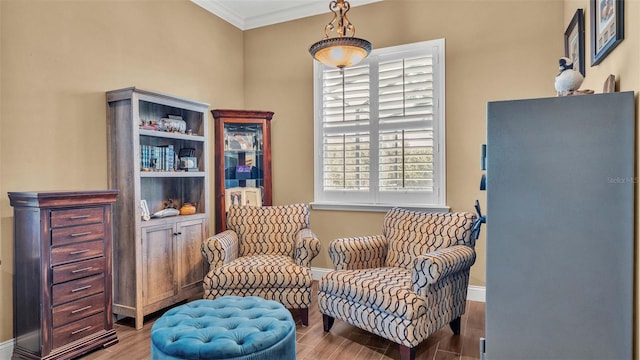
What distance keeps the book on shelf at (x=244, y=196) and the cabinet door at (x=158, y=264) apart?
988 mm

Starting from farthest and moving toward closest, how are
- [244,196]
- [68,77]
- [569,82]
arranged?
[244,196] → [68,77] → [569,82]

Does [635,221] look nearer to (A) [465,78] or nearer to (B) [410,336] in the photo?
(B) [410,336]

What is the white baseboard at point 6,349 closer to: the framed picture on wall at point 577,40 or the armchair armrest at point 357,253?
the armchair armrest at point 357,253

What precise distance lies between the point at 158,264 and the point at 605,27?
3.43 meters

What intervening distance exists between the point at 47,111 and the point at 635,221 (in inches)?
139

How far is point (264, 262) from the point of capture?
322cm

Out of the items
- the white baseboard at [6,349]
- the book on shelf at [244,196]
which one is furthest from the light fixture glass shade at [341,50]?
the white baseboard at [6,349]

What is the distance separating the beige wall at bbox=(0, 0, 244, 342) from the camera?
2.56 metres

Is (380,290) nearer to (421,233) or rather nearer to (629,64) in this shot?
(421,233)

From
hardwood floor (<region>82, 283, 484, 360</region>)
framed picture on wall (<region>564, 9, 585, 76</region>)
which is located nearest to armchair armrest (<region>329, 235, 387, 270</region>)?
hardwood floor (<region>82, 283, 484, 360</region>)

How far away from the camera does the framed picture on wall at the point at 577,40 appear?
104 inches

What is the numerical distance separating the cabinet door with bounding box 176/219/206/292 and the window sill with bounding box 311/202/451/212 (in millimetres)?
1304

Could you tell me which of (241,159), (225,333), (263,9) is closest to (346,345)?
(225,333)

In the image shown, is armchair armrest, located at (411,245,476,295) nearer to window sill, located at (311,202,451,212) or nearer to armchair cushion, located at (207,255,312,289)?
armchair cushion, located at (207,255,312,289)
